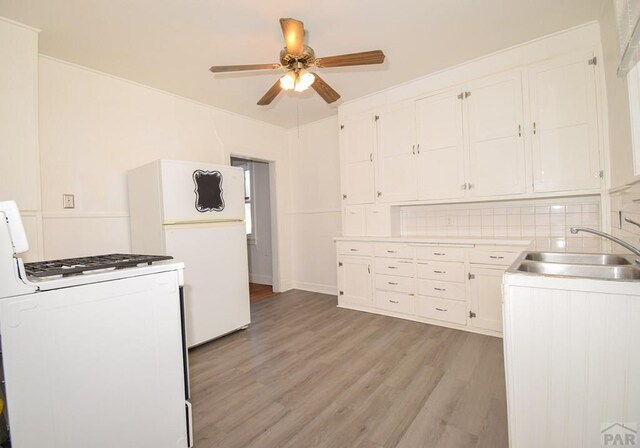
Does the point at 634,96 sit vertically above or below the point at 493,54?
below

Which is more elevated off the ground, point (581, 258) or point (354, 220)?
point (354, 220)

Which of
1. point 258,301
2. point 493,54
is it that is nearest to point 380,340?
point 258,301

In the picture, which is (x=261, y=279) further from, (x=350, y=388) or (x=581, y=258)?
(x=581, y=258)

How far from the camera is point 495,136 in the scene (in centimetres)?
277

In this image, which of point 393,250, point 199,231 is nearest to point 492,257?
point 393,250

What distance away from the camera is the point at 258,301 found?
418cm

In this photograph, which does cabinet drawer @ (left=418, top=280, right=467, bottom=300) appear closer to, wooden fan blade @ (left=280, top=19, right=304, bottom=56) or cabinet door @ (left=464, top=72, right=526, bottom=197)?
cabinet door @ (left=464, top=72, right=526, bottom=197)

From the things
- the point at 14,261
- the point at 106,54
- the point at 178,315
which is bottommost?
the point at 178,315

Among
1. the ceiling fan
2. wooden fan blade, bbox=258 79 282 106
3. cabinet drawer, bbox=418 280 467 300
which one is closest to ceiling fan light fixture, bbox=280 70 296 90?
the ceiling fan

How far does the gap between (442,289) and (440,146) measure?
4.97 feet

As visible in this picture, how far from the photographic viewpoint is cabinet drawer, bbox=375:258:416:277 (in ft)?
10.3

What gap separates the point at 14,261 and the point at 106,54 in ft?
7.65

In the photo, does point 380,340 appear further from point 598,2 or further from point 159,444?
point 598,2

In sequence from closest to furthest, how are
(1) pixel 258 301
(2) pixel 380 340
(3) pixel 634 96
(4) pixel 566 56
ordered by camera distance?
(3) pixel 634 96, (4) pixel 566 56, (2) pixel 380 340, (1) pixel 258 301
